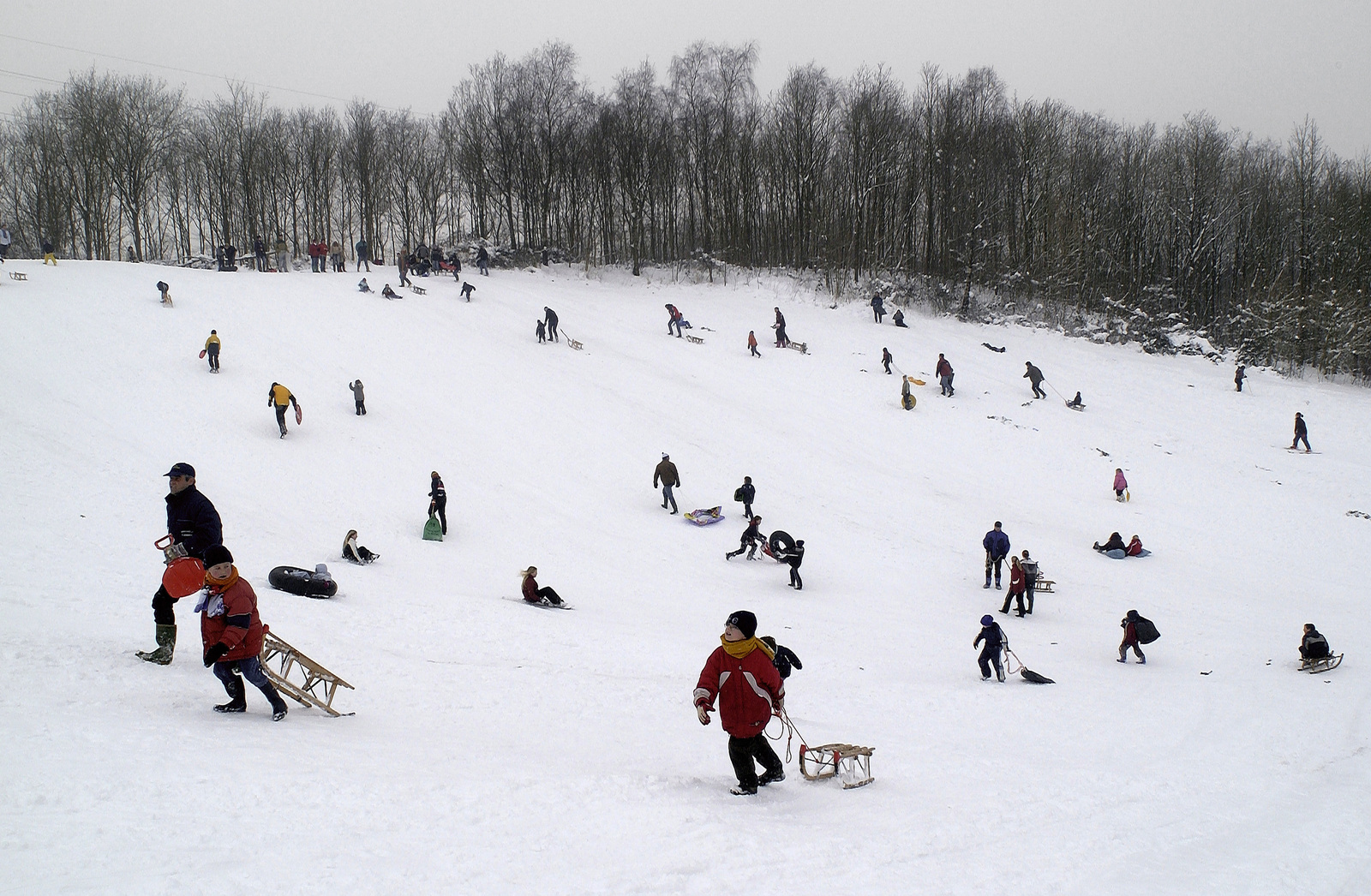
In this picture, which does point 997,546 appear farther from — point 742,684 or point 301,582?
point 301,582

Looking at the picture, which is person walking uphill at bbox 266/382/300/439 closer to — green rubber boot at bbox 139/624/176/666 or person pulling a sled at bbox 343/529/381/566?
person pulling a sled at bbox 343/529/381/566

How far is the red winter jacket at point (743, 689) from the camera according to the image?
5.47m

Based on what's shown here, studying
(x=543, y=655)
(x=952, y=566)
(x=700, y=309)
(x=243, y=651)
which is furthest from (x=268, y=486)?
(x=700, y=309)

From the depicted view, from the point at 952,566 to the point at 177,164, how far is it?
5052 centimetres

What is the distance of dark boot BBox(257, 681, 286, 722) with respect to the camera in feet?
19.5

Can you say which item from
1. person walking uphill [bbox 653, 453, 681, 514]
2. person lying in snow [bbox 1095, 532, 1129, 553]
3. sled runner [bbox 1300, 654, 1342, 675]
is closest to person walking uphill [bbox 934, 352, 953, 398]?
person lying in snow [bbox 1095, 532, 1129, 553]

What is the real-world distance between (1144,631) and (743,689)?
30.1 ft

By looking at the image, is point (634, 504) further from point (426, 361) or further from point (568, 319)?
point (568, 319)

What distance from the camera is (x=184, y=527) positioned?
6.50 meters

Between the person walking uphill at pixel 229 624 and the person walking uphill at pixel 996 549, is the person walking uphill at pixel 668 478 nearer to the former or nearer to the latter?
the person walking uphill at pixel 996 549

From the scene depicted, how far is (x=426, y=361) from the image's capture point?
24969mm

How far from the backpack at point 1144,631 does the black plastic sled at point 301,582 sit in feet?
39.1

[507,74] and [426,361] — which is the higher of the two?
[507,74]

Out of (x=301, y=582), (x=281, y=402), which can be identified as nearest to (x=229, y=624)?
(x=301, y=582)
